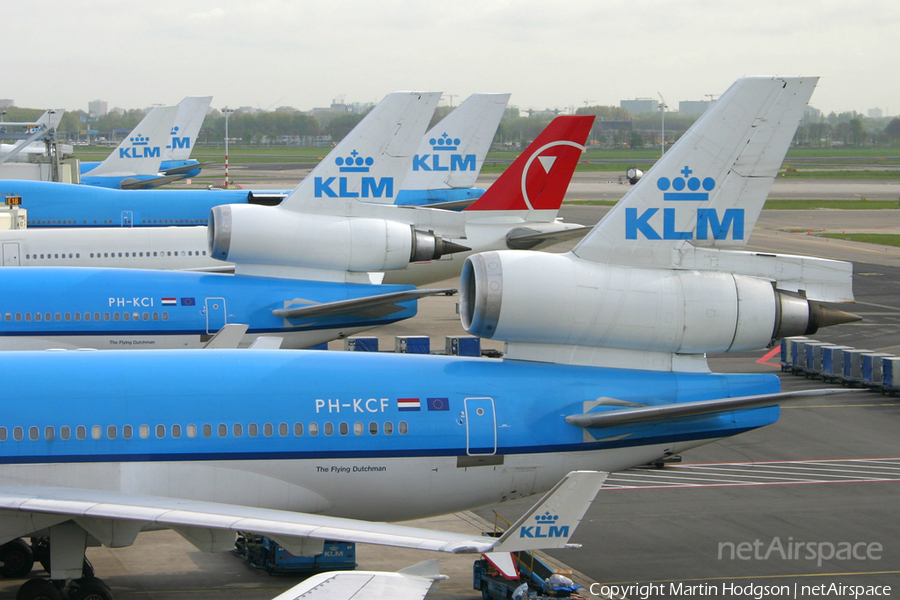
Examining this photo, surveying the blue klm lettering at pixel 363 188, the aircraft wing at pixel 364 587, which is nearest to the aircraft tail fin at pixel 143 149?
the blue klm lettering at pixel 363 188

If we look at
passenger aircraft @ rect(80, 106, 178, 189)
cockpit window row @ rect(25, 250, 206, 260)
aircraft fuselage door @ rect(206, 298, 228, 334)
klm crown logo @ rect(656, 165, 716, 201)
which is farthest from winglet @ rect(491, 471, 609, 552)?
passenger aircraft @ rect(80, 106, 178, 189)

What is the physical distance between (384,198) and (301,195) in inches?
104

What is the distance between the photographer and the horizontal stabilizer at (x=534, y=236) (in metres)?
36.4

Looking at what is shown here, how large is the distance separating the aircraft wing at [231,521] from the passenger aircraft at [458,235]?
68.5 feet

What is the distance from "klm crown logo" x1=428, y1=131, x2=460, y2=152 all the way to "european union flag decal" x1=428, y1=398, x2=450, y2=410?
3555 cm

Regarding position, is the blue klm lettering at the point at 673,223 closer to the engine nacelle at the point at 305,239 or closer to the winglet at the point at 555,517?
the winglet at the point at 555,517

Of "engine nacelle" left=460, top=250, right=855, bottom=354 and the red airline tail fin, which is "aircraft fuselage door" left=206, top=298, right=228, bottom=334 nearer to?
"engine nacelle" left=460, top=250, right=855, bottom=354

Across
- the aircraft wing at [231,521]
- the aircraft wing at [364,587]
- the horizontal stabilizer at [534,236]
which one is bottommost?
the aircraft wing at [231,521]

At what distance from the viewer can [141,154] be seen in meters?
73.2

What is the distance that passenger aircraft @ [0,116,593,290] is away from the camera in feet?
116

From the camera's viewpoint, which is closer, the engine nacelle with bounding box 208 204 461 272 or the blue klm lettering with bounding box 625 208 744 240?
the blue klm lettering with bounding box 625 208 744 240

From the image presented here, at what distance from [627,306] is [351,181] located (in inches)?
564

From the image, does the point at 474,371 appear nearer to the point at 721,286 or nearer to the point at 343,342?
the point at 721,286

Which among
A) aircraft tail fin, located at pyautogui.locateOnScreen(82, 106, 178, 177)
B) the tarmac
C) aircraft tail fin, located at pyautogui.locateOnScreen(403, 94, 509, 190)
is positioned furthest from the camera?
aircraft tail fin, located at pyautogui.locateOnScreen(82, 106, 178, 177)
